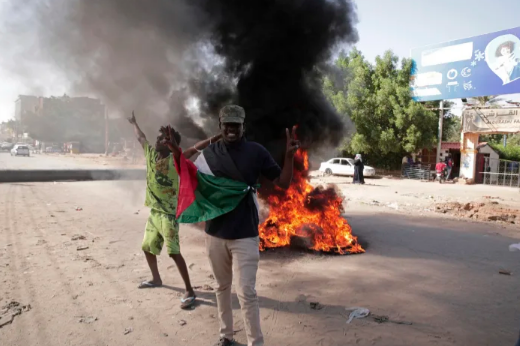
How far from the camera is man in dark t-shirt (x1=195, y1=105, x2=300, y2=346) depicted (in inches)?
108

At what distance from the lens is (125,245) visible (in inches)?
247

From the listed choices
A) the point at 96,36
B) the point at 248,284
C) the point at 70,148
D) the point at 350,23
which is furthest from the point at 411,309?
the point at 70,148

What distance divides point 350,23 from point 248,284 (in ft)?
23.1

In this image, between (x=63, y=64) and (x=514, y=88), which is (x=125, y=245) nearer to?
(x=63, y=64)

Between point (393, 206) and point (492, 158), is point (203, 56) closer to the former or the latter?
point (393, 206)

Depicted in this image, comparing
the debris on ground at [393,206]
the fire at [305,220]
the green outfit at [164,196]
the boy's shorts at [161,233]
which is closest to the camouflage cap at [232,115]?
the green outfit at [164,196]

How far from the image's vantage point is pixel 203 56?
802 centimetres

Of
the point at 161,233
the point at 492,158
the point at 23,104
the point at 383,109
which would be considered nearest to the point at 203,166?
the point at 161,233

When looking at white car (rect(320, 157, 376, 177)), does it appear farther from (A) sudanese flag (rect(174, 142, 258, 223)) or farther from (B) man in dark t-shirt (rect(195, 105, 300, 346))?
(B) man in dark t-shirt (rect(195, 105, 300, 346))

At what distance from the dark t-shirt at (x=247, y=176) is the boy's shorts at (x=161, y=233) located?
114 cm

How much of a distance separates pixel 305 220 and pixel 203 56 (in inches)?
158

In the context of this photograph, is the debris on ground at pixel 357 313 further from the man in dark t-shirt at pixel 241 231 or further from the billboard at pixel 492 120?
the billboard at pixel 492 120

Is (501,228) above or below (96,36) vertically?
below

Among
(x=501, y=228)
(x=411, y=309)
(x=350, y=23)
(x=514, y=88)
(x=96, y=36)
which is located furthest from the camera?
(x=514, y=88)
